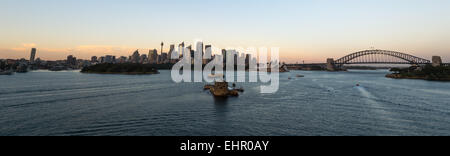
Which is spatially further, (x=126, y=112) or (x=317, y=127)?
(x=126, y=112)

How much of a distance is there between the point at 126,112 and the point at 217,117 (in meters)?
11.9

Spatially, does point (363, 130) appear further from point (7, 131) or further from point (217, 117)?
point (7, 131)

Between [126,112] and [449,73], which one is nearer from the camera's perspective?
[126,112]

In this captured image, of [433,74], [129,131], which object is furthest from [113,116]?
[433,74]

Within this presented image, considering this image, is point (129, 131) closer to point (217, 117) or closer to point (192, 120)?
point (192, 120)

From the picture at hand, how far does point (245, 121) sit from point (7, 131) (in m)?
22.5

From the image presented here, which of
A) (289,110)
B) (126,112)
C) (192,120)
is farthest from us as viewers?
(289,110)

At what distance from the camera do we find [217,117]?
2614 centimetres

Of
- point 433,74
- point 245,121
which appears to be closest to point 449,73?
point 433,74
